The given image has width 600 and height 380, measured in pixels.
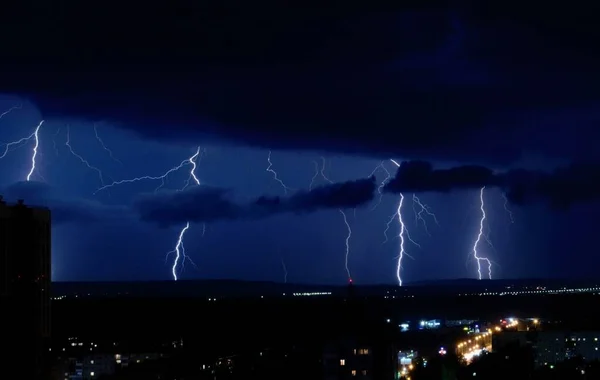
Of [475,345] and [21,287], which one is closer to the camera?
[21,287]

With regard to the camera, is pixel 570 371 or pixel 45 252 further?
pixel 570 371

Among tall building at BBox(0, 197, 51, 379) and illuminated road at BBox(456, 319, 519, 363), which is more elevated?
tall building at BBox(0, 197, 51, 379)

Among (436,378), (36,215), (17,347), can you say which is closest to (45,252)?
(36,215)

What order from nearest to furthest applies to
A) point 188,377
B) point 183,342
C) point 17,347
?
point 17,347, point 188,377, point 183,342

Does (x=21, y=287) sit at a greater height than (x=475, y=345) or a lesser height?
greater

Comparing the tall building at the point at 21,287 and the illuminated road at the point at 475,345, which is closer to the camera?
the tall building at the point at 21,287

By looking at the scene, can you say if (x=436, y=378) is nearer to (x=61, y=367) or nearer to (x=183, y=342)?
(x=61, y=367)

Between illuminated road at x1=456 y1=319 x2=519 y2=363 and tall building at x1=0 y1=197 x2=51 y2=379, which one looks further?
illuminated road at x1=456 y1=319 x2=519 y2=363

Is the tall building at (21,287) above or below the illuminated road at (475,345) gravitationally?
above
